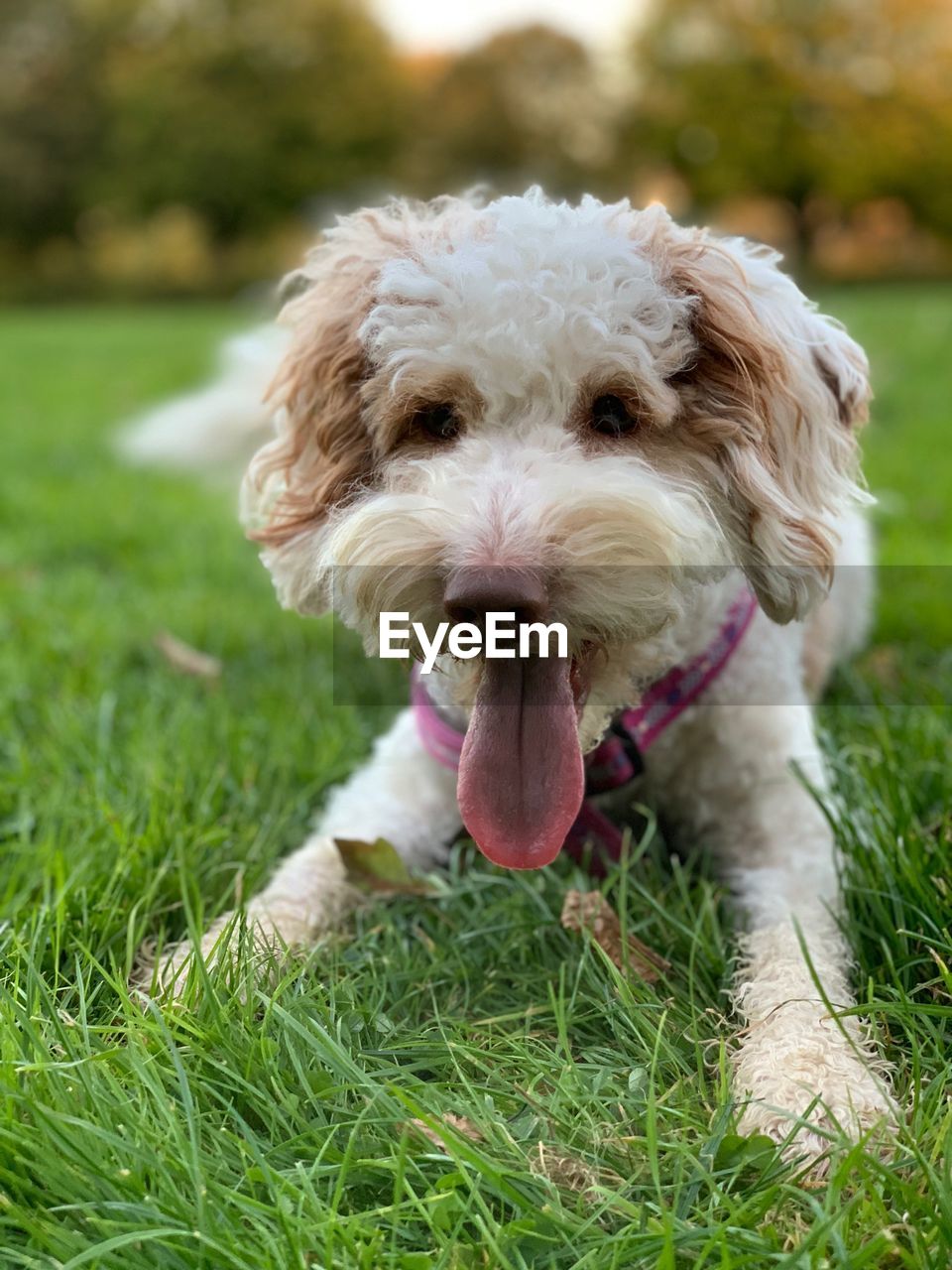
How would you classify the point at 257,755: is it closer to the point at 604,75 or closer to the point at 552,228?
the point at 552,228

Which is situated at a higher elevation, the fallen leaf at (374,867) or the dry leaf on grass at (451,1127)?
the fallen leaf at (374,867)

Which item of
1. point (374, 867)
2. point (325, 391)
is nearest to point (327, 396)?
point (325, 391)

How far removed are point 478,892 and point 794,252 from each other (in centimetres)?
3653

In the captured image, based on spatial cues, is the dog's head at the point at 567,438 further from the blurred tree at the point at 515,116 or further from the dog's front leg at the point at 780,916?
the blurred tree at the point at 515,116

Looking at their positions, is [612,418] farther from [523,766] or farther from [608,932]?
[608,932]

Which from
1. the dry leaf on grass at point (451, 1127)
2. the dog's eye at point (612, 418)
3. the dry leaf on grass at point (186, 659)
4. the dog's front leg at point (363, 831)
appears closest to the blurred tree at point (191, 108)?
the dry leaf on grass at point (186, 659)

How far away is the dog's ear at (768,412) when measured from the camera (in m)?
2.36

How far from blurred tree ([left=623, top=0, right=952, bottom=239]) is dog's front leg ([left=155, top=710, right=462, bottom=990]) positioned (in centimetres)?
3651

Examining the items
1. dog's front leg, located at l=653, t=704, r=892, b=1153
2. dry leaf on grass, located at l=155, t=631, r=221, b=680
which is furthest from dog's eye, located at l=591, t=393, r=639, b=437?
dry leaf on grass, located at l=155, t=631, r=221, b=680

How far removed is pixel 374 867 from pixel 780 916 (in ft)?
2.82

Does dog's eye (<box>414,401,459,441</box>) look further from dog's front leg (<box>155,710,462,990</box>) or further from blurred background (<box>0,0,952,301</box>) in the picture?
blurred background (<box>0,0,952,301</box>)

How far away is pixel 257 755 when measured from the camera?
3260 mm

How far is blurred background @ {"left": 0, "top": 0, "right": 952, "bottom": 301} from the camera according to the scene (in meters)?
36.7

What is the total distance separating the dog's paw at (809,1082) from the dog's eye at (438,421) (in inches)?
48.3
